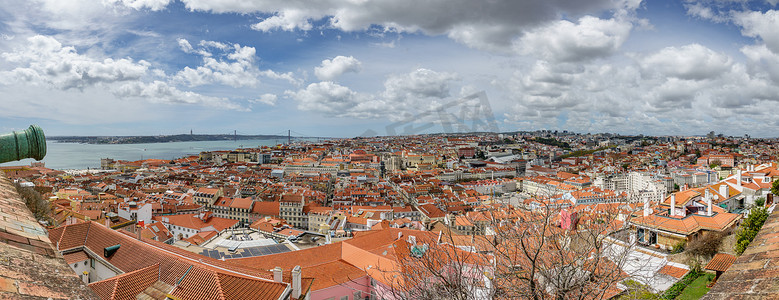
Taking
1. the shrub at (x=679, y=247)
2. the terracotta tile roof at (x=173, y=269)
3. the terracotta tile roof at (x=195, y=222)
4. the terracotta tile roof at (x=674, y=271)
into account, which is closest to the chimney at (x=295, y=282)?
the terracotta tile roof at (x=173, y=269)

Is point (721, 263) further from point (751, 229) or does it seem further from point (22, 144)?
point (22, 144)

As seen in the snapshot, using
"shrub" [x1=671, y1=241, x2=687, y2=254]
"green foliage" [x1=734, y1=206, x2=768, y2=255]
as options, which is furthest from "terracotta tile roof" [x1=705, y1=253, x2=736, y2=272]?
"shrub" [x1=671, y1=241, x2=687, y2=254]

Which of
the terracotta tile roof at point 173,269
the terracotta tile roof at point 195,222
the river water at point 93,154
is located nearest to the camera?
the terracotta tile roof at point 173,269

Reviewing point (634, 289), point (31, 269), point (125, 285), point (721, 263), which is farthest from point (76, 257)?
point (721, 263)

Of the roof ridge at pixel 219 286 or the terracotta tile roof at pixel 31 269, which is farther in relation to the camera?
the roof ridge at pixel 219 286

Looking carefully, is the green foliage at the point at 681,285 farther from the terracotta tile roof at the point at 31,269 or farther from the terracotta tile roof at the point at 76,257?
the terracotta tile roof at the point at 76,257

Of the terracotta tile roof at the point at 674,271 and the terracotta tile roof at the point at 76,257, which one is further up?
the terracotta tile roof at the point at 76,257

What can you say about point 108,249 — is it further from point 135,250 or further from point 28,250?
point 28,250
